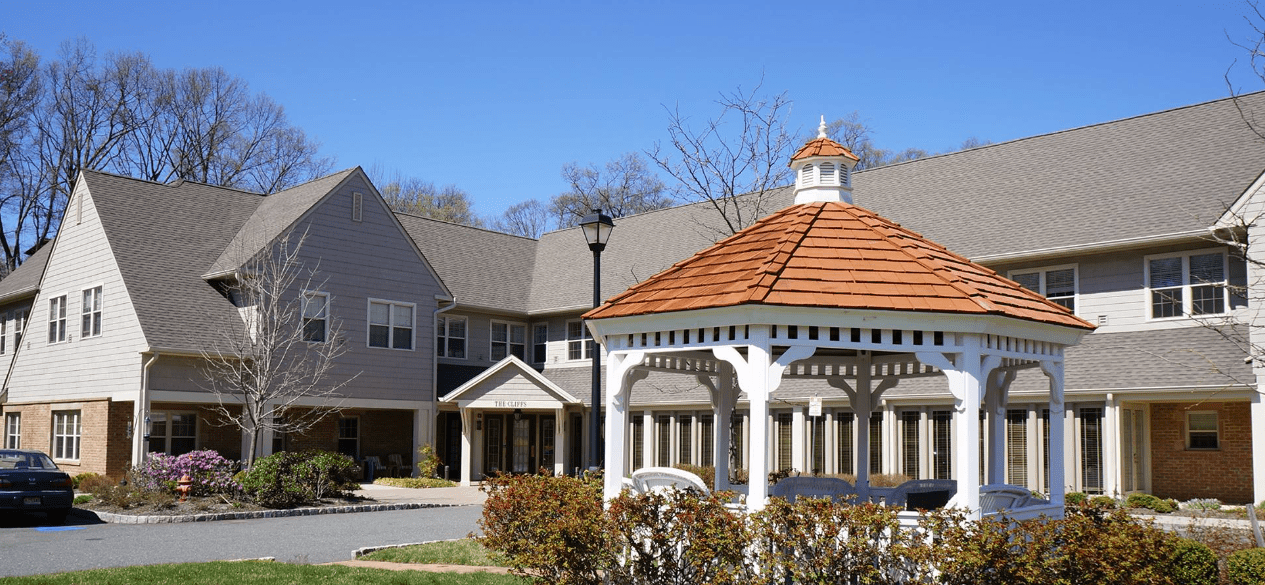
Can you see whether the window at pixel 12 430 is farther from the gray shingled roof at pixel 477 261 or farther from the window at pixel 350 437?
the gray shingled roof at pixel 477 261

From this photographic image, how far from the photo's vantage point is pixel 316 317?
30984mm

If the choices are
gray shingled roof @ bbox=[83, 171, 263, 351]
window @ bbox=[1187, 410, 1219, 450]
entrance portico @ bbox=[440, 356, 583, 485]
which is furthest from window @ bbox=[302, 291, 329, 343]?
window @ bbox=[1187, 410, 1219, 450]

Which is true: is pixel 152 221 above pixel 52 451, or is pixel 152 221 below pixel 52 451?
above

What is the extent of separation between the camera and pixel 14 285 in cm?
3806

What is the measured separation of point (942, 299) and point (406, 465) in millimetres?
27286

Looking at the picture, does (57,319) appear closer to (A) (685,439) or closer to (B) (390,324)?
(B) (390,324)

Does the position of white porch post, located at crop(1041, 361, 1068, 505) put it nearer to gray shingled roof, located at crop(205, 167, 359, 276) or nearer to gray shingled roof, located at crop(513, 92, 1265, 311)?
gray shingled roof, located at crop(513, 92, 1265, 311)

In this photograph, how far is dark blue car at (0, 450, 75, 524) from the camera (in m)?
20.2

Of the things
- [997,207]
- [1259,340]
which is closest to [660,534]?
[1259,340]

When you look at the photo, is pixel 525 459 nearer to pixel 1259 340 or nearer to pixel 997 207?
pixel 997 207

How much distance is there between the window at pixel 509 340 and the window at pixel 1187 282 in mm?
19880

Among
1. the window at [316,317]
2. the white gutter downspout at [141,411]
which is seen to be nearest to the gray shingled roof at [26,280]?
the white gutter downspout at [141,411]

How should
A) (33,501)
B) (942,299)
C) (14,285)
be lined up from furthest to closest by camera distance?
1. (14,285)
2. (33,501)
3. (942,299)

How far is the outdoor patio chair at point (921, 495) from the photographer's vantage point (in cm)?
1387
